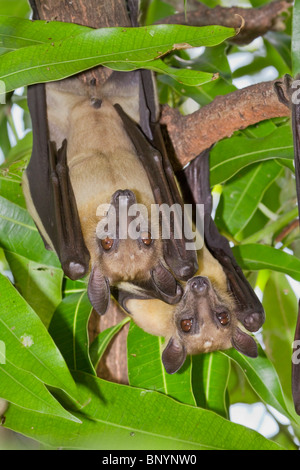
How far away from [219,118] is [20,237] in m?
1.11

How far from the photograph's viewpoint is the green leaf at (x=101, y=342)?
314 centimetres

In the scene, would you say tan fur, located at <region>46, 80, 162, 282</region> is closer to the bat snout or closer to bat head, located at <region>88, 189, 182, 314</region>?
bat head, located at <region>88, 189, 182, 314</region>

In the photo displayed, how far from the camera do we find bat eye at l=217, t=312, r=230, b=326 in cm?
298

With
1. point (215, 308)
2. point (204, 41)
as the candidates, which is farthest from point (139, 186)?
point (204, 41)

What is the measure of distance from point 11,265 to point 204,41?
1529mm

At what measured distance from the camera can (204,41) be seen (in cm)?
215

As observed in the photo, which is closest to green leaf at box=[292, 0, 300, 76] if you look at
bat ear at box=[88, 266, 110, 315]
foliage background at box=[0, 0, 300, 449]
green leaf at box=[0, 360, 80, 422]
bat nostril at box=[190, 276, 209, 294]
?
foliage background at box=[0, 0, 300, 449]

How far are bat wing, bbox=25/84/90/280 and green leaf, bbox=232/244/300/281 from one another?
2.97 feet

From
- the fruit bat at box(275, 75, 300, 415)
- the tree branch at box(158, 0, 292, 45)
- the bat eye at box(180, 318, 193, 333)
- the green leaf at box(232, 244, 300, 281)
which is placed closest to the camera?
the fruit bat at box(275, 75, 300, 415)

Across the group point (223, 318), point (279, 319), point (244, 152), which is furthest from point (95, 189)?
point (279, 319)

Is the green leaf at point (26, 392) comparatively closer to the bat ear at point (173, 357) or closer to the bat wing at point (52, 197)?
the bat wing at point (52, 197)

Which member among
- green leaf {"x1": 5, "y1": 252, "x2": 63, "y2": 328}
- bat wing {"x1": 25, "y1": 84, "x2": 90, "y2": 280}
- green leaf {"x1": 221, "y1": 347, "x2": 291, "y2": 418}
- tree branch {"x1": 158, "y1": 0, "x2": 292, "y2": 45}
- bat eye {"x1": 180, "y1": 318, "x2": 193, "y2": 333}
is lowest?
green leaf {"x1": 221, "y1": 347, "x2": 291, "y2": 418}

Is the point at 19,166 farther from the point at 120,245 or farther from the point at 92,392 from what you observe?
the point at 92,392

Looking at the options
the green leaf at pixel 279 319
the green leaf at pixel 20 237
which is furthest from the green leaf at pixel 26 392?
the green leaf at pixel 279 319
